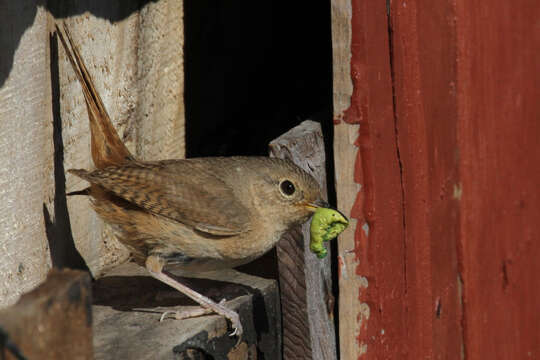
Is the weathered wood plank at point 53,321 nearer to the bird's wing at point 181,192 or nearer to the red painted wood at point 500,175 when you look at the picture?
the bird's wing at point 181,192

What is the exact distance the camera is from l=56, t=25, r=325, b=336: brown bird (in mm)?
2979

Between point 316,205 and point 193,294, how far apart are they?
550 millimetres

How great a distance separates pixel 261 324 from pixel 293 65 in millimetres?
1609

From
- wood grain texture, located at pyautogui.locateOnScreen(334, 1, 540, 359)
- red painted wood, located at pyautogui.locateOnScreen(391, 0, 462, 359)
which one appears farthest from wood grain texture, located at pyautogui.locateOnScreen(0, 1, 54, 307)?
red painted wood, located at pyautogui.locateOnScreen(391, 0, 462, 359)

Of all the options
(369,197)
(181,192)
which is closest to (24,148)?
(181,192)

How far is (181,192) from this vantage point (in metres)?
3.12

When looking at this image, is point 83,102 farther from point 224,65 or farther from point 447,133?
point 447,133

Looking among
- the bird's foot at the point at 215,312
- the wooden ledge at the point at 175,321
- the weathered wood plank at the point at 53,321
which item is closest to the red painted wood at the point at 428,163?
the wooden ledge at the point at 175,321

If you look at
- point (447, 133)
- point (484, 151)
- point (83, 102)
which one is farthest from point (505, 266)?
point (83, 102)

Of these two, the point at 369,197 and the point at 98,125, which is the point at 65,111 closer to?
the point at 98,125

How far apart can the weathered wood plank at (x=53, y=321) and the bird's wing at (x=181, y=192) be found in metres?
1.47

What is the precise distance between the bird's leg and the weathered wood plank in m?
1.37

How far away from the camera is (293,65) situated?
13.9 feet

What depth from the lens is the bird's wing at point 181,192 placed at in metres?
2.99
